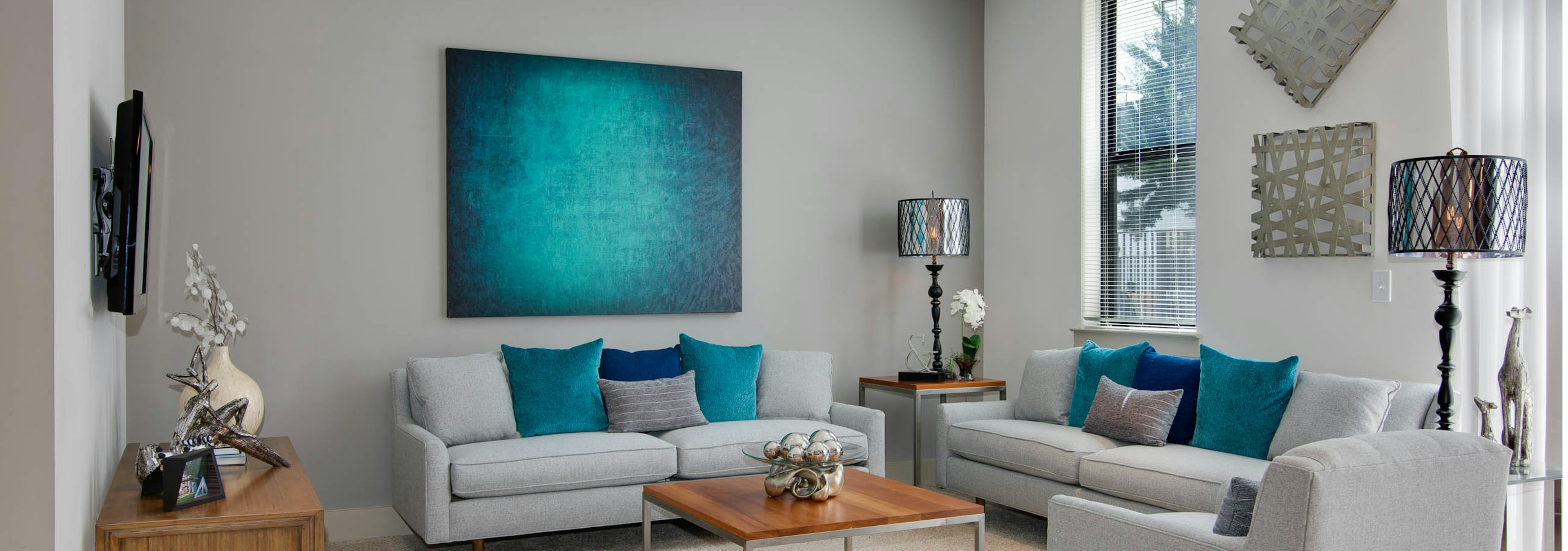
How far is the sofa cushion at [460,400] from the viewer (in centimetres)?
421

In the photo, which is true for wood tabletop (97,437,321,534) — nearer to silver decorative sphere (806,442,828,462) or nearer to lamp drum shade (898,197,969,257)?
silver decorative sphere (806,442,828,462)

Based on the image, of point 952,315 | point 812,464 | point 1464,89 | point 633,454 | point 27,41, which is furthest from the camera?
point 952,315

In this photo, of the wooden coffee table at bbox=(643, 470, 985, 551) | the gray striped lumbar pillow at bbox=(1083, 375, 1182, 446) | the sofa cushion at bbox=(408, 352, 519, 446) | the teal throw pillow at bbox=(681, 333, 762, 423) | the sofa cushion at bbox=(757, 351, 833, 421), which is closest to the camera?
the wooden coffee table at bbox=(643, 470, 985, 551)

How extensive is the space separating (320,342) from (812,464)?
7.90 ft

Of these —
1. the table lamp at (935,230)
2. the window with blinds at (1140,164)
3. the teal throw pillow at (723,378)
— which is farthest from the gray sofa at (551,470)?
the window with blinds at (1140,164)

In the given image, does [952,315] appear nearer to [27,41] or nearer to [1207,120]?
[1207,120]

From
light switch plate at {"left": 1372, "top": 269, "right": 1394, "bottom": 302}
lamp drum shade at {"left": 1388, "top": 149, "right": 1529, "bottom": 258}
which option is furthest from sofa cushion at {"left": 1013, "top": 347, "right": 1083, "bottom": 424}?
lamp drum shade at {"left": 1388, "top": 149, "right": 1529, "bottom": 258}

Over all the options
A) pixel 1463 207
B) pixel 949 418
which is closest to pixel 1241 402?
pixel 1463 207

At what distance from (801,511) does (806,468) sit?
20cm

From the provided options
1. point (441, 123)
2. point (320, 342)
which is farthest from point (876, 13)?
point (320, 342)

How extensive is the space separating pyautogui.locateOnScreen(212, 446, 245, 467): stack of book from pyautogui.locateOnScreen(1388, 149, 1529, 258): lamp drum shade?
3764 mm

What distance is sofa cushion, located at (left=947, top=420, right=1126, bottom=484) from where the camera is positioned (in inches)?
163

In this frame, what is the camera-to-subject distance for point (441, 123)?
4.72 meters

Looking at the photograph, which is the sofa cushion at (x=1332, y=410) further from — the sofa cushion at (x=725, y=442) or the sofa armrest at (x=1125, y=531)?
the sofa cushion at (x=725, y=442)
